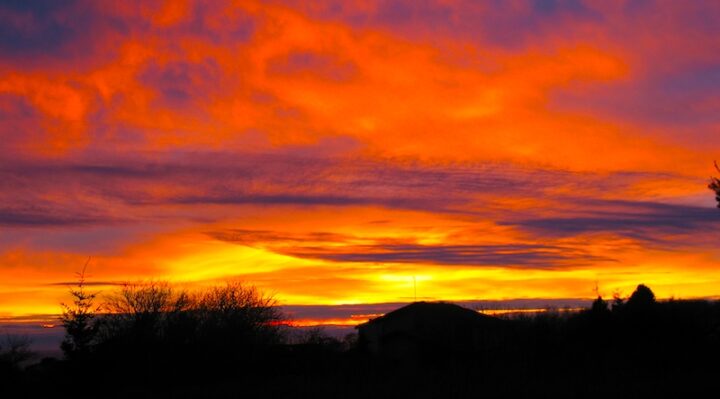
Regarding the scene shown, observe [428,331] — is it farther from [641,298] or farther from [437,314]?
[641,298]

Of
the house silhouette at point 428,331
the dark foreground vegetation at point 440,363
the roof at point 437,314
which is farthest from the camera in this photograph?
the roof at point 437,314

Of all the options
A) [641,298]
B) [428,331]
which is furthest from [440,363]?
[641,298]

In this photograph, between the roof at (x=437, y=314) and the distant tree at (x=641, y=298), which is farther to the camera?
the roof at (x=437, y=314)

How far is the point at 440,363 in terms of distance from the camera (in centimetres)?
3794

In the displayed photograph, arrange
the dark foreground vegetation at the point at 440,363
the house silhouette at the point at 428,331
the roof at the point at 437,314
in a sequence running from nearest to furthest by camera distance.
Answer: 1. the dark foreground vegetation at the point at 440,363
2. the house silhouette at the point at 428,331
3. the roof at the point at 437,314

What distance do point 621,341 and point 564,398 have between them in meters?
14.5

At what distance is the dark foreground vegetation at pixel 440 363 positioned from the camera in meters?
28.8

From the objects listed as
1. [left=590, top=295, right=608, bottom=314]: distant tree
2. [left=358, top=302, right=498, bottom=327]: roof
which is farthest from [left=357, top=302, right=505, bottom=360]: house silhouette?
[left=590, top=295, right=608, bottom=314]: distant tree

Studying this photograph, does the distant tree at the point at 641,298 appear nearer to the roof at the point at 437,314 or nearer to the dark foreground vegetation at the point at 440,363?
the dark foreground vegetation at the point at 440,363

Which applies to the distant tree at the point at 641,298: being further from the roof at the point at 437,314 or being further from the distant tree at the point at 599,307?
the roof at the point at 437,314

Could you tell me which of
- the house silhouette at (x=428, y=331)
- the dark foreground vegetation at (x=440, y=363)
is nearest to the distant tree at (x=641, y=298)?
the dark foreground vegetation at (x=440, y=363)

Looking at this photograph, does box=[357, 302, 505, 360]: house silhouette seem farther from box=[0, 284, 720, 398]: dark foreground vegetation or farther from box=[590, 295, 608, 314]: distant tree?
box=[590, 295, 608, 314]: distant tree

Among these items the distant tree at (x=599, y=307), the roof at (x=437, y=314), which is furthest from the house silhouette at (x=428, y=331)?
the distant tree at (x=599, y=307)

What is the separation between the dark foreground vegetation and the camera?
28.8 metres
